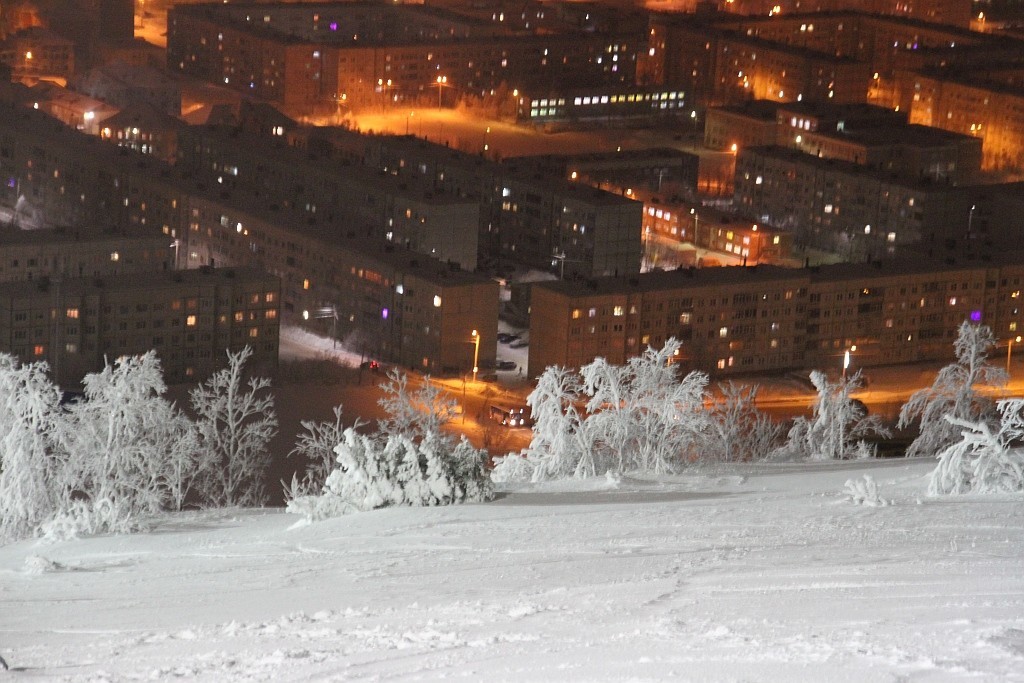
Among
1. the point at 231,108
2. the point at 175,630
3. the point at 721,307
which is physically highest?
the point at 231,108

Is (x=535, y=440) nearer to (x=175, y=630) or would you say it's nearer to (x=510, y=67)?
(x=175, y=630)

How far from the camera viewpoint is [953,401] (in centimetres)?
2589

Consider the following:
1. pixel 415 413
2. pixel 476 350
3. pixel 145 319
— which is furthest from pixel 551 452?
pixel 145 319

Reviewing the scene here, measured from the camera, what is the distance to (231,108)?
176ft

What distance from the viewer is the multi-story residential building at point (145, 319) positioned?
30.9m

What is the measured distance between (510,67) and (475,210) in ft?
78.4

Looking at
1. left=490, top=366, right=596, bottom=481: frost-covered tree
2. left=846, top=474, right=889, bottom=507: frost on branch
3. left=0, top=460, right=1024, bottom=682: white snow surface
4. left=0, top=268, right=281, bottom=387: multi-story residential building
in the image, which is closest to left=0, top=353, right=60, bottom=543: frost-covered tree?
left=0, top=460, right=1024, bottom=682: white snow surface

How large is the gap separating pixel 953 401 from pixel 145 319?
506 inches

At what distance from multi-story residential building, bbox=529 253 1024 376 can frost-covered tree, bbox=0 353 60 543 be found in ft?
44.2

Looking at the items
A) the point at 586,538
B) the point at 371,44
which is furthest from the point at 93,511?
the point at 371,44

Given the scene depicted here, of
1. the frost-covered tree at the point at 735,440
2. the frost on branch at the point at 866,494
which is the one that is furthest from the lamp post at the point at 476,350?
the frost on branch at the point at 866,494

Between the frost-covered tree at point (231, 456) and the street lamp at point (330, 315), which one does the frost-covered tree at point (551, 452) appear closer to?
the frost-covered tree at point (231, 456)

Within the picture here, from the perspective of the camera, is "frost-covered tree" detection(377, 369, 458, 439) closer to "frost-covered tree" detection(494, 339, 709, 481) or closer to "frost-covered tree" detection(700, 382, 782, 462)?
"frost-covered tree" detection(494, 339, 709, 481)

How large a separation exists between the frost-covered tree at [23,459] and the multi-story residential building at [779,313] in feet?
44.2
